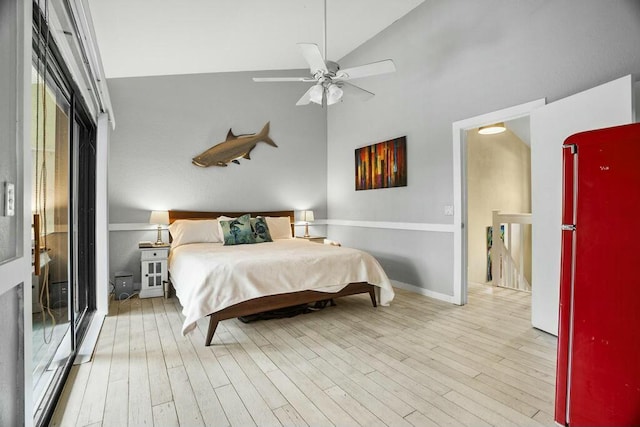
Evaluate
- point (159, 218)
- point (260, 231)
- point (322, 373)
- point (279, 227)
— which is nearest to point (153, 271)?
point (159, 218)

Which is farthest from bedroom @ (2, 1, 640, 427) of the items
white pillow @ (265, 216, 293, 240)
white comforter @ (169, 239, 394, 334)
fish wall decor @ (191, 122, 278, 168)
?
white comforter @ (169, 239, 394, 334)

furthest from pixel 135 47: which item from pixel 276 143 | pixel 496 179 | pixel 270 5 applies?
pixel 496 179

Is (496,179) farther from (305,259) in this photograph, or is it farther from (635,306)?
(635,306)

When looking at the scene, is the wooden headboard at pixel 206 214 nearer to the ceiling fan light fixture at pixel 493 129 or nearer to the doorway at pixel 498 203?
the doorway at pixel 498 203

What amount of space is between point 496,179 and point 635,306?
4.52 metres

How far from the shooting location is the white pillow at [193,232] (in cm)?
423

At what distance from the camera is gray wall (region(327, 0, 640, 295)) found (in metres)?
2.55

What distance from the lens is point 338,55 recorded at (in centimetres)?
527

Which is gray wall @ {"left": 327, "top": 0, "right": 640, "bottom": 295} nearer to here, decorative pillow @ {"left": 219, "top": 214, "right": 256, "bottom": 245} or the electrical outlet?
decorative pillow @ {"left": 219, "top": 214, "right": 256, "bottom": 245}

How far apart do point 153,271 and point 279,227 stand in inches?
69.5

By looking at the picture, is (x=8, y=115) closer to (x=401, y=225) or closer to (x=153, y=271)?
(x=153, y=271)

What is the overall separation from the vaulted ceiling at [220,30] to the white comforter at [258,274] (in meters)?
2.29

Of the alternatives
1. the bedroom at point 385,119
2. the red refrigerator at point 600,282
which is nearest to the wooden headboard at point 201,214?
the bedroom at point 385,119

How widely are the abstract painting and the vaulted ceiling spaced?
1.57 metres
